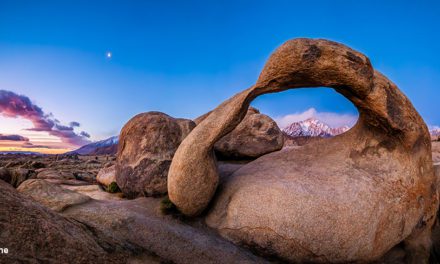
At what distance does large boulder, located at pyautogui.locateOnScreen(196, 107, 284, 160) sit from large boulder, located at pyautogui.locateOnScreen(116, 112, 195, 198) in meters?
1.83

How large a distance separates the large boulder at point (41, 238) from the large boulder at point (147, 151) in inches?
208

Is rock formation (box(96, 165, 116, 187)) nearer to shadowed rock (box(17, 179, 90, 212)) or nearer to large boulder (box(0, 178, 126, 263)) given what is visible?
shadowed rock (box(17, 179, 90, 212))

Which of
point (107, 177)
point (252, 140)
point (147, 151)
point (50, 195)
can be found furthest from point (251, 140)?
point (50, 195)

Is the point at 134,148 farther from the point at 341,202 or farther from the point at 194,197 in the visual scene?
the point at 341,202

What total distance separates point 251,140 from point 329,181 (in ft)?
14.2

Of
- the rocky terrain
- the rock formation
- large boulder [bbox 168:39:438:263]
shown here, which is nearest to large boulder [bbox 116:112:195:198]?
the rocky terrain

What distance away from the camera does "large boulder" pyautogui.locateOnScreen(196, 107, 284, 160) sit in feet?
35.8

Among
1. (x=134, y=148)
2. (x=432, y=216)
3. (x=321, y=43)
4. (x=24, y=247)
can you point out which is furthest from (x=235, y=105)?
(x=432, y=216)

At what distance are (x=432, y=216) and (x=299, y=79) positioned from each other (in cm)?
589

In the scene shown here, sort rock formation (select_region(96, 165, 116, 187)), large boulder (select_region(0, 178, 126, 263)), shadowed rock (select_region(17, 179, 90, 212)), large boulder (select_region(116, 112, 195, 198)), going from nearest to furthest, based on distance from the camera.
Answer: large boulder (select_region(0, 178, 126, 263)) < shadowed rock (select_region(17, 179, 90, 212)) < large boulder (select_region(116, 112, 195, 198)) < rock formation (select_region(96, 165, 116, 187))

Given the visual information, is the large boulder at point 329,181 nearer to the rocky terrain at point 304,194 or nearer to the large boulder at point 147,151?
the rocky terrain at point 304,194

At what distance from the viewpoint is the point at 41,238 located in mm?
3115

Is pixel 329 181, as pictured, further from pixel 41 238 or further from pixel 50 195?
pixel 50 195

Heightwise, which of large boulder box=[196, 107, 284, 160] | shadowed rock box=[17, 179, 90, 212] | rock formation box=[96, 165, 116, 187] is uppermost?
large boulder box=[196, 107, 284, 160]
